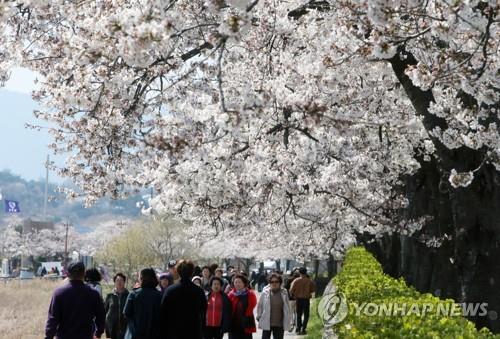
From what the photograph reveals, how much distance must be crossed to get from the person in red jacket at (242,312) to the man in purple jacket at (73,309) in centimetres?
364

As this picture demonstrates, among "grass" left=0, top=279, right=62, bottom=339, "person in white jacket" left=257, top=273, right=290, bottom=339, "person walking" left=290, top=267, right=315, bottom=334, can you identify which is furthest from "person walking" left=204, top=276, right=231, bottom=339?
"person walking" left=290, top=267, right=315, bottom=334

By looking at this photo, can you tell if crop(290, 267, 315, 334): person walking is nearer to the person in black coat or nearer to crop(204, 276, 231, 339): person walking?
crop(204, 276, 231, 339): person walking

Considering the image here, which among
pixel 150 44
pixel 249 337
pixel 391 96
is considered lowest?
pixel 249 337

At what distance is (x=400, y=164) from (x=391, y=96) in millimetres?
1644

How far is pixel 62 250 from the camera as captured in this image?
110 metres

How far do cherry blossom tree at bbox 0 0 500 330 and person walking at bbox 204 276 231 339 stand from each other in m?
1.89

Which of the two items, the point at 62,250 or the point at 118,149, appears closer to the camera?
the point at 118,149

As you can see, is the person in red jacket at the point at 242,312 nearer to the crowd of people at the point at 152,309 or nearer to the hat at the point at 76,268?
the crowd of people at the point at 152,309

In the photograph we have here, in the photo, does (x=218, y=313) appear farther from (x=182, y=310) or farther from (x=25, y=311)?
(x=25, y=311)

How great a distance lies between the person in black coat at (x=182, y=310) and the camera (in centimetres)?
959

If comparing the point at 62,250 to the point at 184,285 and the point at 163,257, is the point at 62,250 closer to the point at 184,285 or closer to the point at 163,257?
the point at 163,257

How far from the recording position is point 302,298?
67.1 ft

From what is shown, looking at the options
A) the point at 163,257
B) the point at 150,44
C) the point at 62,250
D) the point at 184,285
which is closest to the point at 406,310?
the point at 184,285

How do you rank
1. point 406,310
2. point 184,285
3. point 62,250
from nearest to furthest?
point 406,310, point 184,285, point 62,250
